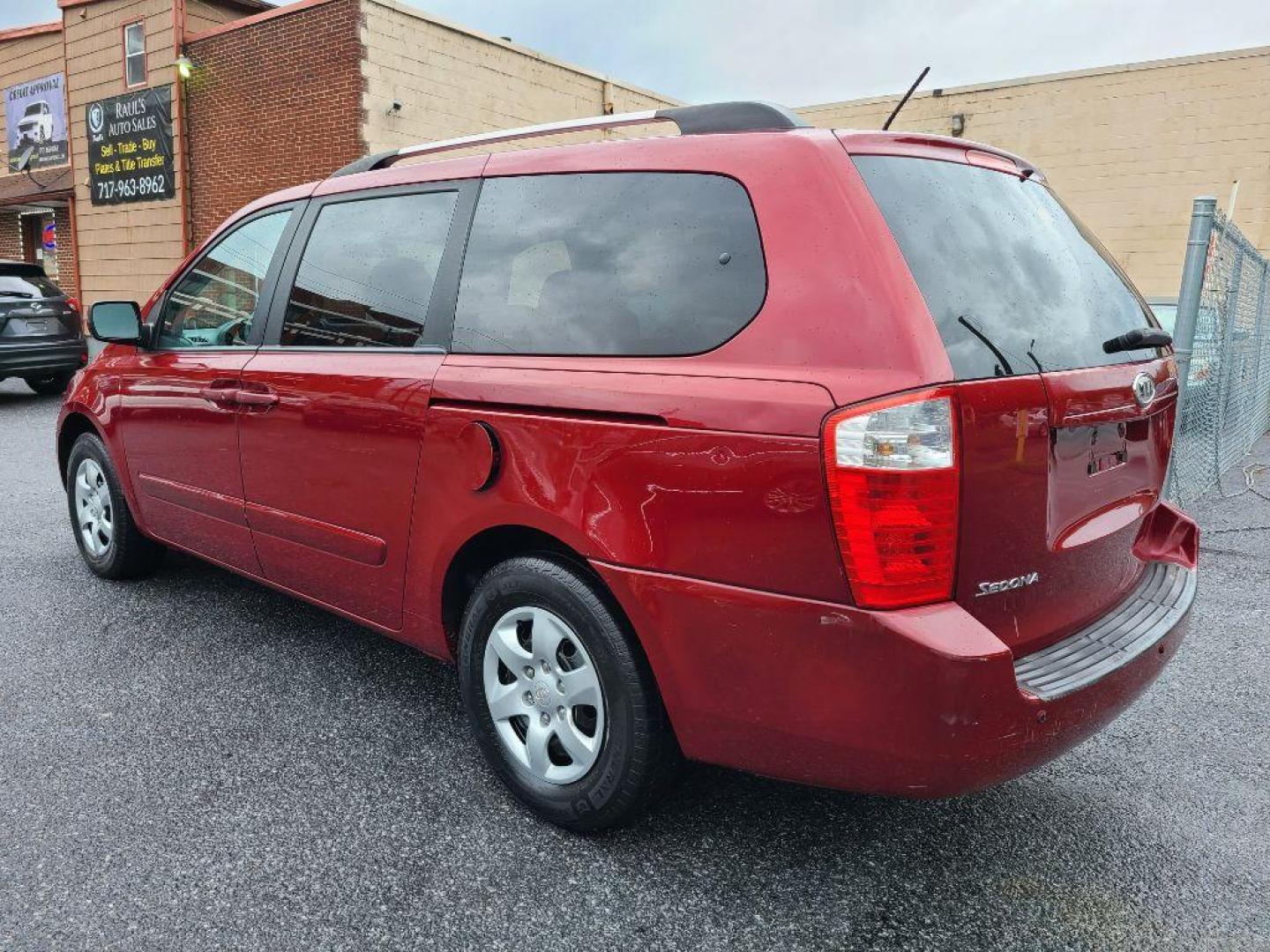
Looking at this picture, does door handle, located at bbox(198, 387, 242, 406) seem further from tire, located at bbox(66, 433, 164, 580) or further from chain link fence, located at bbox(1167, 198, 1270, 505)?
chain link fence, located at bbox(1167, 198, 1270, 505)

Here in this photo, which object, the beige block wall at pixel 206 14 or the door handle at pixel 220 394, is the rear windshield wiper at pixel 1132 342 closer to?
the door handle at pixel 220 394

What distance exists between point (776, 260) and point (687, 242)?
27 centimetres

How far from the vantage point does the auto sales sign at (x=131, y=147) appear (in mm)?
16391

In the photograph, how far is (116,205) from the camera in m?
17.5

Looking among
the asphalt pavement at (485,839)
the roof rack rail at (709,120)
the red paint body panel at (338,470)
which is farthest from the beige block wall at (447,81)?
the asphalt pavement at (485,839)

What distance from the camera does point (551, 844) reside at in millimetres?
2424

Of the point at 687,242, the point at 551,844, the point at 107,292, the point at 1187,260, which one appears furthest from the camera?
the point at 107,292

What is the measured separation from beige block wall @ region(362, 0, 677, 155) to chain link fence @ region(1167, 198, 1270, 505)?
8451 mm

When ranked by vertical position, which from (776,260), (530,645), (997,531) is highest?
(776,260)

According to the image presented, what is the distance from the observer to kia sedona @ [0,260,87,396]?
1088 centimetres

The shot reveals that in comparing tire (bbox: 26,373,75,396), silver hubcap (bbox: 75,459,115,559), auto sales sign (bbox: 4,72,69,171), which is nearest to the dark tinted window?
silver hubcap (bbox: 75,459,115,559)

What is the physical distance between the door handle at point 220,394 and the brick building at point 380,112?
37.3 ft

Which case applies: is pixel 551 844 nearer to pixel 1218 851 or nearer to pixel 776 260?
pixel 776 260

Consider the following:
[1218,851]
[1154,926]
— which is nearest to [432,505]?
[1154,926]
